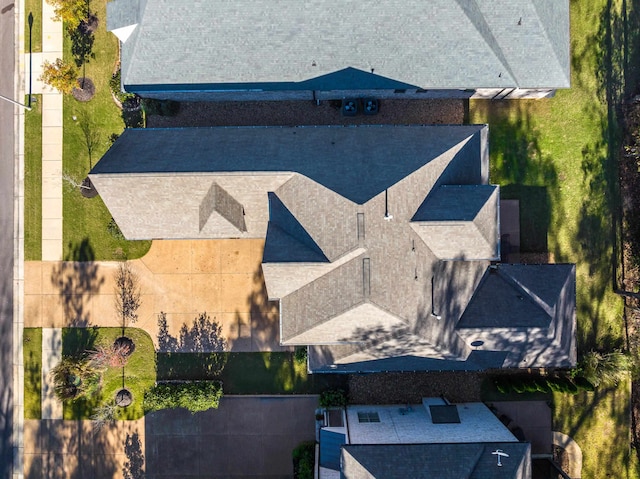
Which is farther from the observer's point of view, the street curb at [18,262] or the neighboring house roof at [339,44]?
the street curb at [18,262]

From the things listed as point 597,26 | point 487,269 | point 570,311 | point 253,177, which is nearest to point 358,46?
point 253,177

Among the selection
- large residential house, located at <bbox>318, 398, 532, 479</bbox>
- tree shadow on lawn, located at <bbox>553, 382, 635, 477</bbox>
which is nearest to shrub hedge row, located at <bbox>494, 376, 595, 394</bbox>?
tree shadow on lawn, located at <bbox>553, 382, 635, 477</bbox>

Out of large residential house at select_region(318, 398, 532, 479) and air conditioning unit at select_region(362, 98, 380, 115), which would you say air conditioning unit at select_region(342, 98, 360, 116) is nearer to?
air conditioning unit at select_region(362, 98, 380, 115)

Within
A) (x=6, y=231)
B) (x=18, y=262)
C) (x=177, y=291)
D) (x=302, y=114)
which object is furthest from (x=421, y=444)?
(x=6, y=231)

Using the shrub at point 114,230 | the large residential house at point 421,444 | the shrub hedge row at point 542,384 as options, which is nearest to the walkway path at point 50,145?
the shrub at point 114,230

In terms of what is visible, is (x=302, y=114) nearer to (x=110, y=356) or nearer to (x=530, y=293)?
(x=530, y=293)

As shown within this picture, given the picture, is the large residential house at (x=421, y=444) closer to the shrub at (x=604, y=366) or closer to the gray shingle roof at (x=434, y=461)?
the gray shingle roof at (x=434, y=461)
